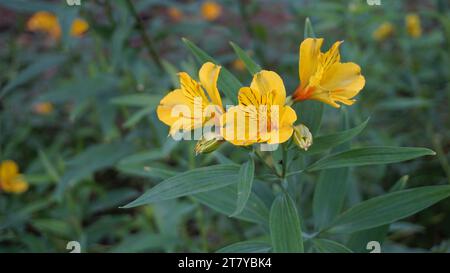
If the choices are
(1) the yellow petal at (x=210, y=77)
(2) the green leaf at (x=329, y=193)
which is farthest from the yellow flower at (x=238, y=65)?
(1) the yellow petal at (x=210, y=77)

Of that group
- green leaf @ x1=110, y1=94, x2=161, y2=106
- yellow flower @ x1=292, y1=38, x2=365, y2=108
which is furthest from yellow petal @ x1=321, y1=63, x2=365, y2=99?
green leaf @ x1=110, y1=94, x2=161, y2=106

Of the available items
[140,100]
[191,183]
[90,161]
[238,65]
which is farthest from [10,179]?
[191,183]

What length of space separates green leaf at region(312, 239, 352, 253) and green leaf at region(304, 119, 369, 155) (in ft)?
0.60

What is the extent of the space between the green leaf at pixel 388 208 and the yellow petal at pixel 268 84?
32cm

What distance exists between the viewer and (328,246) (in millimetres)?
953

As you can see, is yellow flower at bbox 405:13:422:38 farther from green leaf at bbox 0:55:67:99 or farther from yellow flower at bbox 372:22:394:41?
green leaf at bbox 0:55:67:99

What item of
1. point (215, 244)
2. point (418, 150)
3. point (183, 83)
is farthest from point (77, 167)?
point (418, 150)

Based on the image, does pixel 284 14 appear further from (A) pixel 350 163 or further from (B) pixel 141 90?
(A) pixel 350 163

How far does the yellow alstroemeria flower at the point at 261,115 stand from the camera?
2.50 ft

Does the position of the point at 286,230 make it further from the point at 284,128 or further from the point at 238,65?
the point at 238,65
